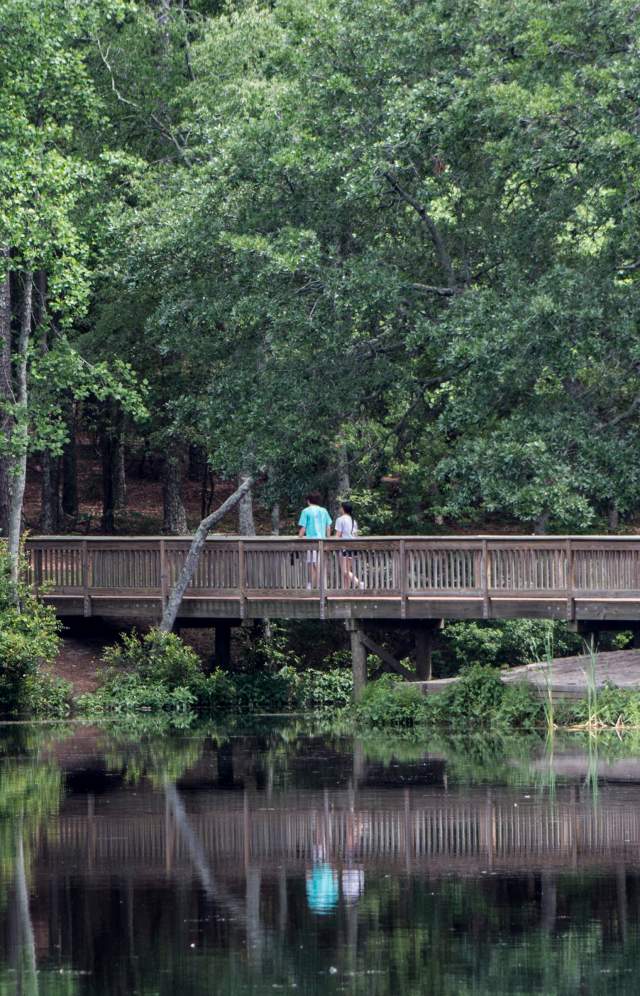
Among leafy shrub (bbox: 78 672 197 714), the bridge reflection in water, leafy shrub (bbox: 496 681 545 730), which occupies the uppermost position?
leafy shrub (bbox: 78 672 197 714)

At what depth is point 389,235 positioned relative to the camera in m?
26.0

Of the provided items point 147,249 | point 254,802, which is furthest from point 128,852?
point 147,249

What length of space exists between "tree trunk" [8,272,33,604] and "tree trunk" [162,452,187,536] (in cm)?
859

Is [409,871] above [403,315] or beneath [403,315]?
beneath

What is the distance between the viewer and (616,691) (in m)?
22.2

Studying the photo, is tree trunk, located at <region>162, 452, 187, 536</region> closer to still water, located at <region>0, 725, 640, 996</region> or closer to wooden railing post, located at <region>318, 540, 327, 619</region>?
wooden railing post, located at <region>318, 540, 327, 619</region>

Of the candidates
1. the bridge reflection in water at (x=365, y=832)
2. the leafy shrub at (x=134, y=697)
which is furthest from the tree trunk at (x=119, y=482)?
the bridge reflection in water at (x=365, y=832)

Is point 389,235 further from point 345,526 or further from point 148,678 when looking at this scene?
point 148,678

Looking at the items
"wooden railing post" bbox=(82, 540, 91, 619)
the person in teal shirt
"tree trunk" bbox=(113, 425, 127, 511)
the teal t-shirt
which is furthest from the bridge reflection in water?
"tree trunk" bbox=(113, 425, 127, 511)

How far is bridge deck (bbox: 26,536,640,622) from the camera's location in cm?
2353

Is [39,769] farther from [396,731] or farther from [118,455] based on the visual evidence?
[118,455]

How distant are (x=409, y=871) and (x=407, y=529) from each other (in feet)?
68.5

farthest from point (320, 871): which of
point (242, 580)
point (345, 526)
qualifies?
point (242, 580)

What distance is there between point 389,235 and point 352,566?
520 centimetres
